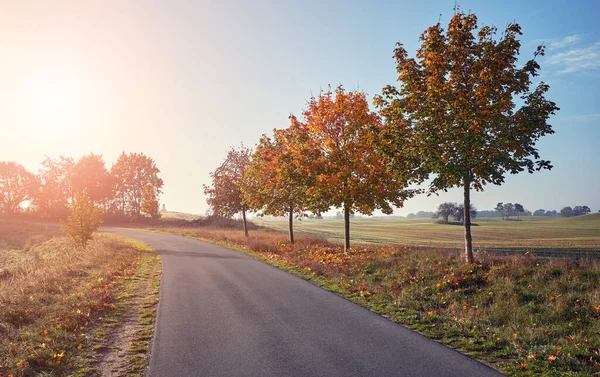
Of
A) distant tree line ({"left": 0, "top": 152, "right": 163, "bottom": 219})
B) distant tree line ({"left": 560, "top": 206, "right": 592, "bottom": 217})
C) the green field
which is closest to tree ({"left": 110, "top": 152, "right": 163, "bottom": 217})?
distant tree line ({"left": 0, "top": 152, "right": 163, "bottom": 219})

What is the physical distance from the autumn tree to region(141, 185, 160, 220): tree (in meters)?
45.7

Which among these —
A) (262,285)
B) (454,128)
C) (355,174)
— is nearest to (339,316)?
(262,285)

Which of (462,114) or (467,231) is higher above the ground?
(462,114)

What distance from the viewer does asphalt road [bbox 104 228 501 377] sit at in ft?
20.5

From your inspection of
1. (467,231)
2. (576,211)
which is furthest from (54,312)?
(576,211)

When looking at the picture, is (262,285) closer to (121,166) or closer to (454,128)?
(454,128)

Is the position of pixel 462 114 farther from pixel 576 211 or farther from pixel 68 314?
pixel 576 211

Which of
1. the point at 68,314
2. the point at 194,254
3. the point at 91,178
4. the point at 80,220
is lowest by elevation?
the point at 194,254

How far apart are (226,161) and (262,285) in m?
28.3

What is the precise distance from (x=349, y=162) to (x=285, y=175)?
429 cm

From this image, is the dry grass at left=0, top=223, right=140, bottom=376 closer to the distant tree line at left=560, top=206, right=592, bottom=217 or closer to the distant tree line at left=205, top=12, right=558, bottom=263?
the distant tree line at left=205, top=12, right=558, bottom=263

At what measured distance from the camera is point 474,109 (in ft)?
42.0

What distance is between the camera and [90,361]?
691 centimetres

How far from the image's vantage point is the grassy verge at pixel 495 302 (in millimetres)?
6809
